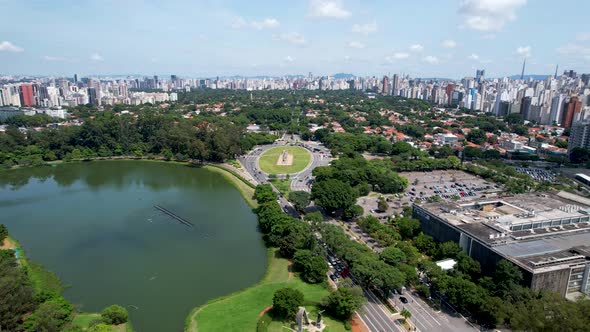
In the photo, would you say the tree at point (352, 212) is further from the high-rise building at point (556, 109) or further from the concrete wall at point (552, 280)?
the high-rise building at point (556, 109)

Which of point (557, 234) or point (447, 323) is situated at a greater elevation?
point (557, 234)

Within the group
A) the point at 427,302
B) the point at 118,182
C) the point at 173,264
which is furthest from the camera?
the point at 118,182

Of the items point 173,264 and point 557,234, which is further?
point 173,264

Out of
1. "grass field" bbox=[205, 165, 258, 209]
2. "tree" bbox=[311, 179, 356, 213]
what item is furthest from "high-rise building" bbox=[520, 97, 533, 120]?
"grass field" bbox=[205, 165, 258, 209]

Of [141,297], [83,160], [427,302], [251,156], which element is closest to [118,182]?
[83,160]

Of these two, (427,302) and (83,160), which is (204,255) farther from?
(83,160)

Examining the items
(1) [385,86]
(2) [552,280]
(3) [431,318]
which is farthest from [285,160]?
(1) [385,86]

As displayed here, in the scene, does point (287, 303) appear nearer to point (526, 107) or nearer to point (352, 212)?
point (352, 212)
